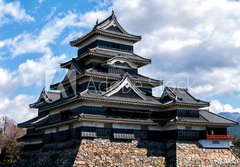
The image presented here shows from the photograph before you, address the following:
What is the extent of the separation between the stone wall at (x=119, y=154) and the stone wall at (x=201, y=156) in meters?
1.88

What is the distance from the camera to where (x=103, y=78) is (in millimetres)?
32781

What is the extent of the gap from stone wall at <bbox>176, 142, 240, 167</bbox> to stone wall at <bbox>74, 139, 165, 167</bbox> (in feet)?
6.17

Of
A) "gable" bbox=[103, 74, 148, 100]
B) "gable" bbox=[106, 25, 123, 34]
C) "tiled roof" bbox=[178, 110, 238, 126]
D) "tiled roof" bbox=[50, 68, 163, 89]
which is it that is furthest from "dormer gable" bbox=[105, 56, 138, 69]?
"tiled roof" bbox=[178, 110, 238, 126]

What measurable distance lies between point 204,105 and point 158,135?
5.55 meters

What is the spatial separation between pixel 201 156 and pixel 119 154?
8.36 meters

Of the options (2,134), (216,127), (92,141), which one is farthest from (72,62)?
(2,134)

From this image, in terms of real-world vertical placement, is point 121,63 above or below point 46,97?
above

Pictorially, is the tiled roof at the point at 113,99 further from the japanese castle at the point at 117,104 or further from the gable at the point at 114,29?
the gable at the point at 114,29

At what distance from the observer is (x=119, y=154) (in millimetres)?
29344

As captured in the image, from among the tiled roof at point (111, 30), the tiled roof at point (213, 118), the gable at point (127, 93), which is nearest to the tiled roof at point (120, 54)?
the tiled roof at point (111, 30)

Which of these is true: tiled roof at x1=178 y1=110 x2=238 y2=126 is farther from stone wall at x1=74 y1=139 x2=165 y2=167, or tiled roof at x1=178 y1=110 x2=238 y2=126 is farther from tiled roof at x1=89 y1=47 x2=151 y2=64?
tiled roof at x1=89 y1=47 x2=151 y2=64

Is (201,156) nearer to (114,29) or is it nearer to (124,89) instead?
(124,89)

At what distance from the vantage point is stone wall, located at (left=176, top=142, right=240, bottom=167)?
101 feet

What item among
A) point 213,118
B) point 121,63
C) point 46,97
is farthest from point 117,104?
point 46,97
